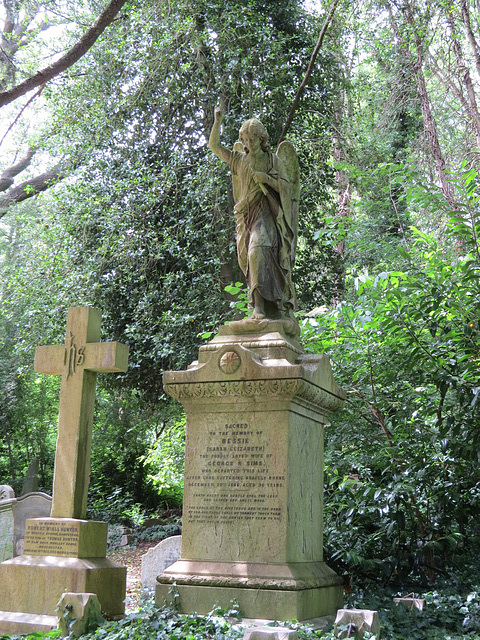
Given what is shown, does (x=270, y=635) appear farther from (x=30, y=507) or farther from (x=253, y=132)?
(x=30, y=507)

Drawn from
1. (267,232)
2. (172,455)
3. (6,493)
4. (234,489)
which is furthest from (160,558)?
(172,455)

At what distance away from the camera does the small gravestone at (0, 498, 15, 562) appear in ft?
34.0

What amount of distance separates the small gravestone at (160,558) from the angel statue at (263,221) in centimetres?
330

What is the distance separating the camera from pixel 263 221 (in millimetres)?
6387

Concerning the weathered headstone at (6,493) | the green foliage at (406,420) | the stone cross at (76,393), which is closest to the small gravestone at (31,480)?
the weathered headstone at (6,493)

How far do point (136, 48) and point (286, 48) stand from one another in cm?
300

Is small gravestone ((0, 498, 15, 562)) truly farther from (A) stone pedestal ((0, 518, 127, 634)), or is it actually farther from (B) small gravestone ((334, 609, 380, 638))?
(B) small gravestone ((334, 609, 380, 638))

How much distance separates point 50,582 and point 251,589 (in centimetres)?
181

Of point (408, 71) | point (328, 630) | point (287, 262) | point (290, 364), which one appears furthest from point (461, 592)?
point (408, 71)

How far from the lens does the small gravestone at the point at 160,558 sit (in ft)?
26.2

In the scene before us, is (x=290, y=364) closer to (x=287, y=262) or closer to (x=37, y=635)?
(x=287, y=262)

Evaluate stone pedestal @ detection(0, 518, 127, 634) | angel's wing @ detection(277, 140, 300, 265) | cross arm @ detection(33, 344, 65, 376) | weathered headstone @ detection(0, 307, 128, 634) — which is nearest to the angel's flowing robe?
angel's wing @ detection(277, 140, 300, 265)

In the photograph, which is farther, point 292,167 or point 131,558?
point 131,558

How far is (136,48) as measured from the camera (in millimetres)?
13523
